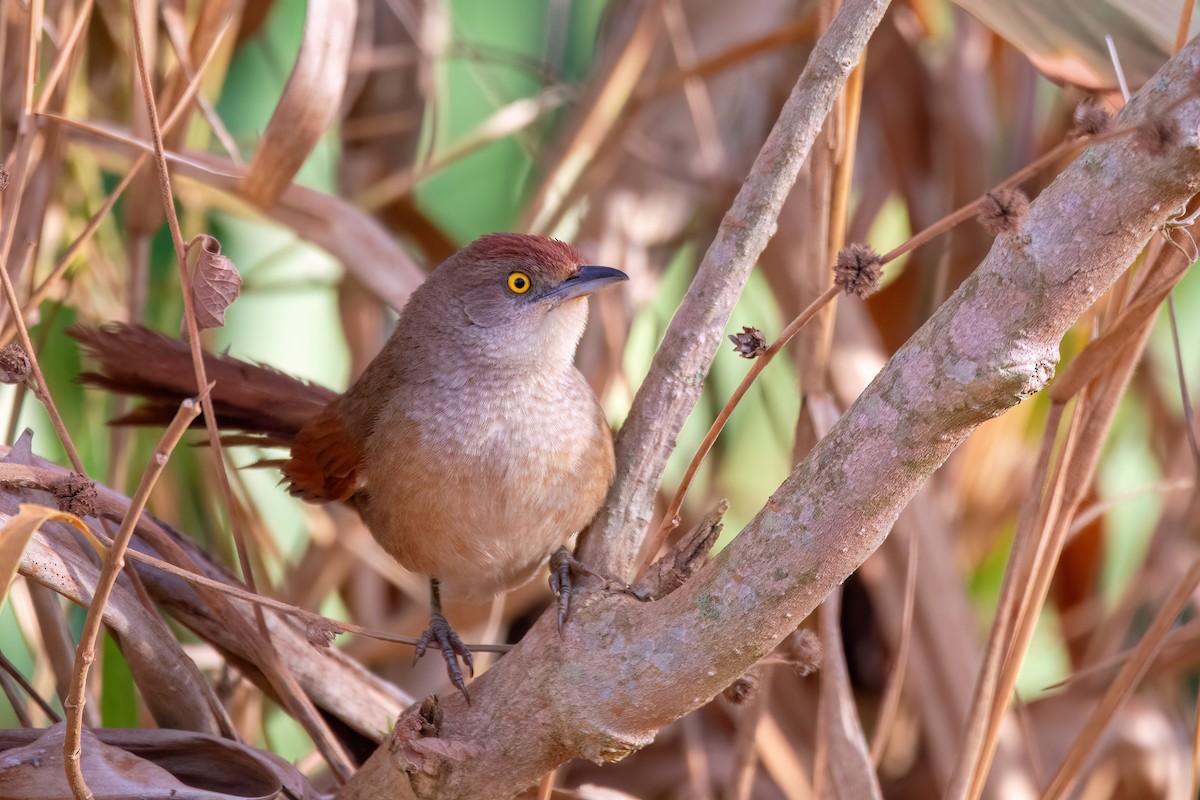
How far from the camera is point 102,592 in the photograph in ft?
4.17

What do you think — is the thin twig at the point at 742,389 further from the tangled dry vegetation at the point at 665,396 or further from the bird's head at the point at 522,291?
the bird's head at the point at 522,291

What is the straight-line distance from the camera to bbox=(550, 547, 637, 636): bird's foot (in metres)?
1.74

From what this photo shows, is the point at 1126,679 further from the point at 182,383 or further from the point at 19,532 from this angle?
the point at 182,383

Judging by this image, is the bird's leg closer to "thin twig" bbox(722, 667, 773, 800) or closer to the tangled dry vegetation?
the tangled dry vegetation

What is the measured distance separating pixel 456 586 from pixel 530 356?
53 centimetres

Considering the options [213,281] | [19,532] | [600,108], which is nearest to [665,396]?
[213,281]

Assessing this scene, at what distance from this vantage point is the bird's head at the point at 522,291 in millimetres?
2424

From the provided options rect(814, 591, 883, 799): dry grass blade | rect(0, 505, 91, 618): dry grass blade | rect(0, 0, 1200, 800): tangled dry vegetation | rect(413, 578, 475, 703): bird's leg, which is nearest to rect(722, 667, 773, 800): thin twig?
rect(0, 0, 1200, 800): tangled dry vegetation

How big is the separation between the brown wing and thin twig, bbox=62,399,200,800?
95 centimetres

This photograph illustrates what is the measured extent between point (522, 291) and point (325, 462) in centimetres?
57

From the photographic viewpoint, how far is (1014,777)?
271 cm

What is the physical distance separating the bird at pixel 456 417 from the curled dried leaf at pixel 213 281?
28.8 inches

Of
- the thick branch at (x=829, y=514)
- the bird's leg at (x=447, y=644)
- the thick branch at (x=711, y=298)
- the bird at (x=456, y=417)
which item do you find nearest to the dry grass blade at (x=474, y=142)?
the bird at (x=456, y=417)

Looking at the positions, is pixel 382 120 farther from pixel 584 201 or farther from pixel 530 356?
pixel 530 356
